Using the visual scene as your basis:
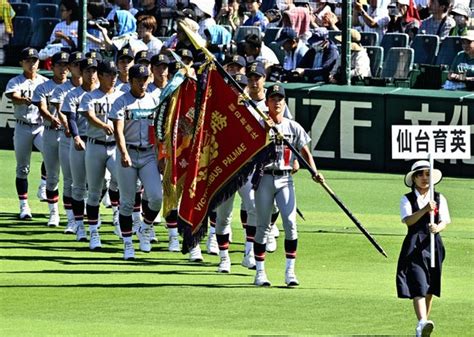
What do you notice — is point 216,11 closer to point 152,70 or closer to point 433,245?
point 152,70

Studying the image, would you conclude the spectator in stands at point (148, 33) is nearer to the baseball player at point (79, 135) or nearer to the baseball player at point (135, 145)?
the baseball player at point (79, 135)

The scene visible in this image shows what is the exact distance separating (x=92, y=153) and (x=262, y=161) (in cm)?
275

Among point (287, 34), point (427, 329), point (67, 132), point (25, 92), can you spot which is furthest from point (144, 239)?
point (287, 34)

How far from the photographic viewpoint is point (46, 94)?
678 inches

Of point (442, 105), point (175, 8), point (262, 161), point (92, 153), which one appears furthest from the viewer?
point (175, 8)

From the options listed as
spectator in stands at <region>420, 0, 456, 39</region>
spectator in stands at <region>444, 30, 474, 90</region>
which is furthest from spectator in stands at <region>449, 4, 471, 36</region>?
spectator in stands at <region>444, 30, 474, 90</region>

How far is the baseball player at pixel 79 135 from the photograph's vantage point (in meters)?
16.2

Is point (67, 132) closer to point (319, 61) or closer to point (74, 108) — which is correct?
point (74, 108)

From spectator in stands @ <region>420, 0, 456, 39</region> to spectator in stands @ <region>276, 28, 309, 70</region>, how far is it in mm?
1864

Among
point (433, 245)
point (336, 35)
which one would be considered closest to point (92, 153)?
point (433, 245)

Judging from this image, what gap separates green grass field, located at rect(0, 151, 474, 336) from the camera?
11867 millimetres

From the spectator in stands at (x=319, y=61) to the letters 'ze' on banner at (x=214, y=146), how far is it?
7082mm

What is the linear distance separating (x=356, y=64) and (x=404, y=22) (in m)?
1.63

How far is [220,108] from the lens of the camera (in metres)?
14.2
